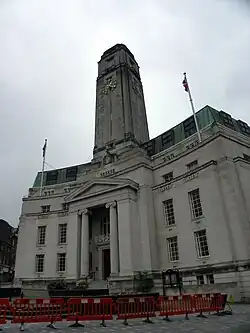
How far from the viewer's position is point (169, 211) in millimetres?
32969

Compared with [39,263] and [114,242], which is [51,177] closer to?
[39,263]

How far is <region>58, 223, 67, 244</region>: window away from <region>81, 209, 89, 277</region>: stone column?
20.9 feet

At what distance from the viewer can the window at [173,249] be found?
30669 millimetres

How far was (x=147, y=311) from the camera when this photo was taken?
13289 mm

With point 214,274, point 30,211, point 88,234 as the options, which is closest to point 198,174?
point 214,274

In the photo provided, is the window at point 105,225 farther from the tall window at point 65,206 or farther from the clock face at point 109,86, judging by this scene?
the clock face at point 109,86

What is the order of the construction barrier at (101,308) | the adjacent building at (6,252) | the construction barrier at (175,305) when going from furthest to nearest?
the adjacent building at (6,252) → the construction barrier at (175,305) → the construction barrier at (101,308)

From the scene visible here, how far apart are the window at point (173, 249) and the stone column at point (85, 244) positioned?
9.94 m

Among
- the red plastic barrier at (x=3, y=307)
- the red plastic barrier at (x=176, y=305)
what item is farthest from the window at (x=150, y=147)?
the red plastic barrier at (x=3, y=307)

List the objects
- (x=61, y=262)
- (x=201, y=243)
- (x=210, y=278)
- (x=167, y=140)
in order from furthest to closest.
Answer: (x=167, y=140) < (x=61, y=262) < (x=201, y=243) < (x=210, y=278)

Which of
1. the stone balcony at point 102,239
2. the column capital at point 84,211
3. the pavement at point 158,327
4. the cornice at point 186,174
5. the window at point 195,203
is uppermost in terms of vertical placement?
the cornice at point 186,174

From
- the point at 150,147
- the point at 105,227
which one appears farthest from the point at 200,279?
the point at 150,147

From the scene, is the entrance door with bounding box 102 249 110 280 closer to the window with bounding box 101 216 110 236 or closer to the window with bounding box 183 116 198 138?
the window with bounding box 101 216 110 236

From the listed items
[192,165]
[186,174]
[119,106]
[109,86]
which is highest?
[109,86]
